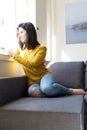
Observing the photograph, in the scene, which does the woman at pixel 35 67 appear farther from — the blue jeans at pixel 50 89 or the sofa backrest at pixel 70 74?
the sofa backrest at pixel 70 74

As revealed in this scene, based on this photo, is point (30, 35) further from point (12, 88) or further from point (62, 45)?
point (62, 45)

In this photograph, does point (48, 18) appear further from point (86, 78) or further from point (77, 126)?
point (77, 126)

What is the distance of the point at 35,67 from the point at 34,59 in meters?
0.09

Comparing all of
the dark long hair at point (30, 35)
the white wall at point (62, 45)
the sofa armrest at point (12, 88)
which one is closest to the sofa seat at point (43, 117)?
the sofa armrest at point (12, 88)

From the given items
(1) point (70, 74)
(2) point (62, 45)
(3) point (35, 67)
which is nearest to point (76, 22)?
(2) point (62, 45)

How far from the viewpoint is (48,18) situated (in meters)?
2.90

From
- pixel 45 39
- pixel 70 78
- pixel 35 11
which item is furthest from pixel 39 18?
pixel 70 78

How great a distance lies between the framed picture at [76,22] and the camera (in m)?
2.81

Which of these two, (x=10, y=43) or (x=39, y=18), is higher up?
(x=39, y=18)

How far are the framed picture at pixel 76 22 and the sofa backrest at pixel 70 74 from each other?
1.72 ft

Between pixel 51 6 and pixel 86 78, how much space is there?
1138 mm

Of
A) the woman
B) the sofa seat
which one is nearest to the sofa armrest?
the woman

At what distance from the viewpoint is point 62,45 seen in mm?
2877

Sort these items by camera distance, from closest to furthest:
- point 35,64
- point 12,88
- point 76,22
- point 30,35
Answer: point 12,88, point 35,64, point 30,35, point 76,22
